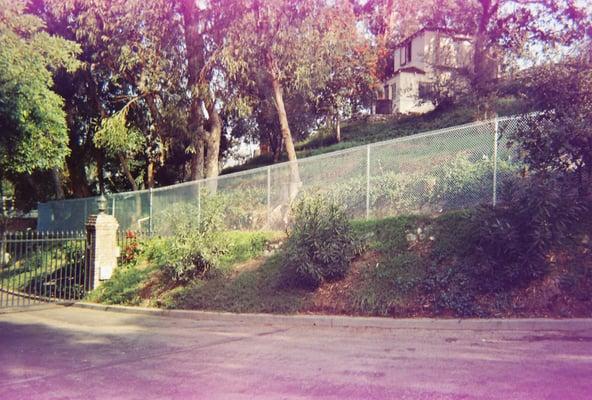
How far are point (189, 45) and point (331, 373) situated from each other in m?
15.1

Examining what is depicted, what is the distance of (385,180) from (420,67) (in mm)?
26810

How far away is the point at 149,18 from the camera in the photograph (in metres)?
17.5

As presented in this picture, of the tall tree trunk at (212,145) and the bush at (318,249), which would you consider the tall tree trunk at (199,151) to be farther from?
the bush at (318,249)

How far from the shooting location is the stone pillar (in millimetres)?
13987

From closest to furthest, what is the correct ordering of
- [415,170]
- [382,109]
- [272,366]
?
[272,366] → [415,170] → [382,109]

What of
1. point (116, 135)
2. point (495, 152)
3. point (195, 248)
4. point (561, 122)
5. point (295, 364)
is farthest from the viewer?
point (116, 135)

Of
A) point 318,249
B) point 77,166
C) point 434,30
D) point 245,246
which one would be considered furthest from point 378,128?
point 318,249

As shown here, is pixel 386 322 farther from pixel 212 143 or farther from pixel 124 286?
pixel 212 143

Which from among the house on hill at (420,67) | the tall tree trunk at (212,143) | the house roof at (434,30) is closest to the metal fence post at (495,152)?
the tall tree trunk at (212,143)

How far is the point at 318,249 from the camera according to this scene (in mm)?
9938

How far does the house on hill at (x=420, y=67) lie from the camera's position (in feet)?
88.9

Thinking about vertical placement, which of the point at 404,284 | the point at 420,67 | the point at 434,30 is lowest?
the point at 404,284

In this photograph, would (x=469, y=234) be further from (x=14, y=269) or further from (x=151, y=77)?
(x=14, y=269)

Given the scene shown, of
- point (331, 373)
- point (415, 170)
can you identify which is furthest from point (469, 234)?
point (331, 373)
